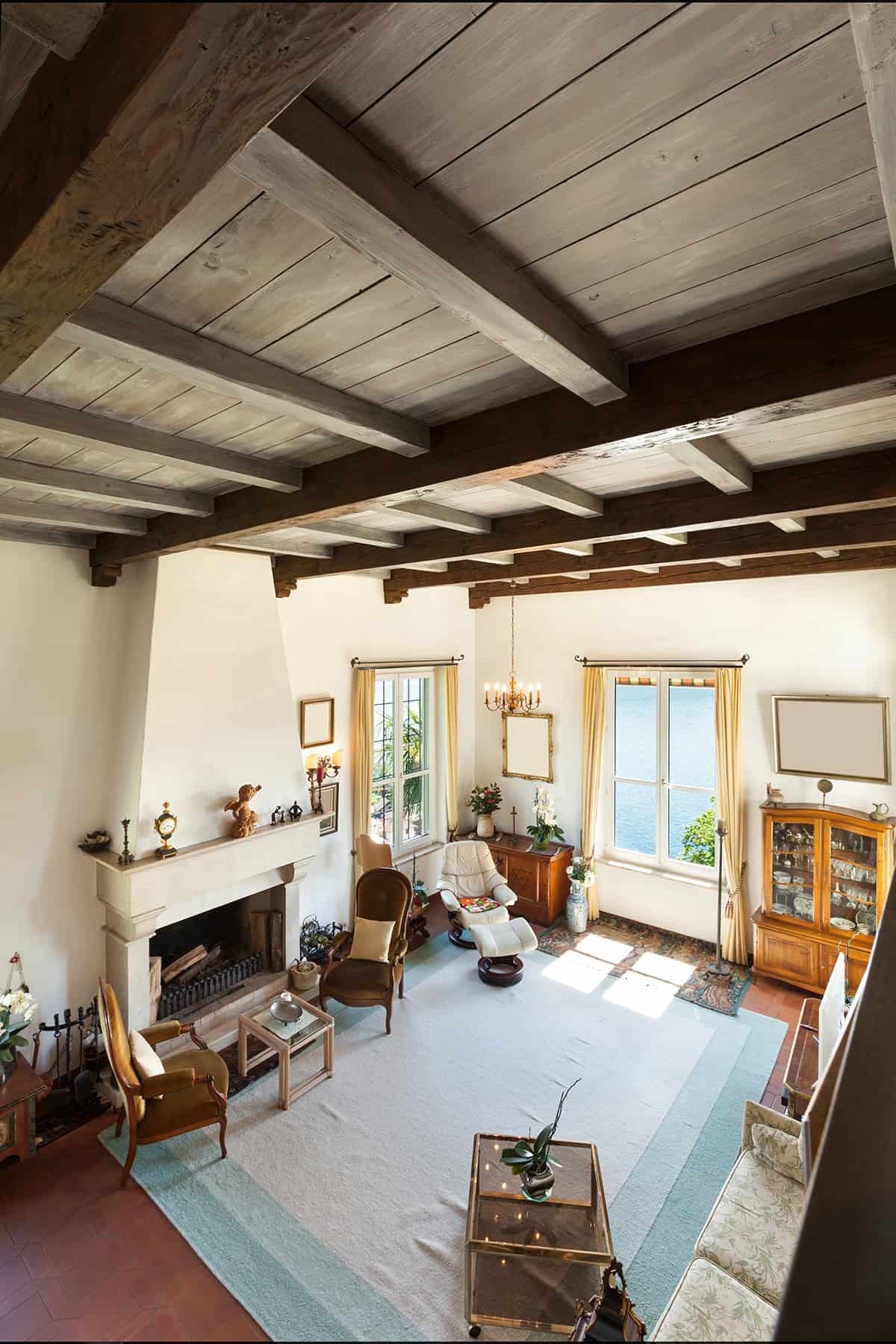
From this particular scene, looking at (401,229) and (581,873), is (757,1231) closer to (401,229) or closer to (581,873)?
(401,229)

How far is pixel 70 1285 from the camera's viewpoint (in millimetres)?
483

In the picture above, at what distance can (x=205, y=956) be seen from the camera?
4465mm

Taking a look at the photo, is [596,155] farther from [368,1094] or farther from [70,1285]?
[368,1094]

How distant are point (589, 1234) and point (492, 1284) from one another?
0.37 meters

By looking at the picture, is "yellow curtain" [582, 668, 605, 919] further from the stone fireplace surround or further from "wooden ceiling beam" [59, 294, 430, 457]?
"wooden ceiling beam" [59, 294, 430, 457]

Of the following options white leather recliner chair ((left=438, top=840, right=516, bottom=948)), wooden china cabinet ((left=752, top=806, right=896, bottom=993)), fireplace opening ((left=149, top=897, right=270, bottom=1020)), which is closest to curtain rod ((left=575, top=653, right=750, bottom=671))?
wooden china cabinet ((left=752, top=806, right=896, bottom=993))

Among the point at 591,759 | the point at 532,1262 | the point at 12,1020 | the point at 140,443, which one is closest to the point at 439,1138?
the point at 12,1020

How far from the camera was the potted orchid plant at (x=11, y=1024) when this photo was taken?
3.03 m

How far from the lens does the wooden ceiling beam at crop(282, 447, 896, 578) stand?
2.26 metres

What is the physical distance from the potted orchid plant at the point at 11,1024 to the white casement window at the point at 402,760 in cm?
318

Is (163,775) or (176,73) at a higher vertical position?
(176,73)

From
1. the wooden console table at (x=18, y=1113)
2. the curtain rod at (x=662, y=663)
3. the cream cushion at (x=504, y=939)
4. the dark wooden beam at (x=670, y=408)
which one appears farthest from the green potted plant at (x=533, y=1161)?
the curtain rod at (x=662, y=663)

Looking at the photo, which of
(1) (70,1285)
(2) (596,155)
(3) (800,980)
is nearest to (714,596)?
(3) (800,980)

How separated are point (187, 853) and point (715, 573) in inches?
178
